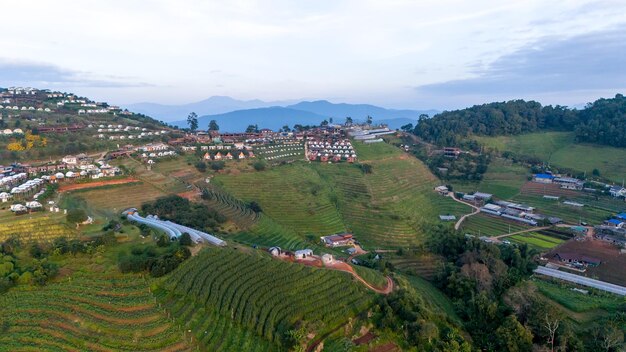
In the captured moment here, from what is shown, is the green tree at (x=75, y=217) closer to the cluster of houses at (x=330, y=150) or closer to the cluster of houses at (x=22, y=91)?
the cluster of houses at (x=330, y=150)

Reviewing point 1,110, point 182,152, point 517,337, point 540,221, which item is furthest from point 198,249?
point 1,110

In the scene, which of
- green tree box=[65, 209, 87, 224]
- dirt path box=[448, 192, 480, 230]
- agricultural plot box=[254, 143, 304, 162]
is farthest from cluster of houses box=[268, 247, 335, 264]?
agricultural plot box=[254, 143, 304, 162]

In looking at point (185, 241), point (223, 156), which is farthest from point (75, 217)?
point (223, 156)

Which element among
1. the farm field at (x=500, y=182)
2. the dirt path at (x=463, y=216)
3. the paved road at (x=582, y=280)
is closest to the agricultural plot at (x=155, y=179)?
the dirt path at (x=463, y=216)

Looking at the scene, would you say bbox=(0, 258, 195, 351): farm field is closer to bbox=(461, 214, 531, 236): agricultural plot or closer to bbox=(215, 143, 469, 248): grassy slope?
bbox=(215, 143, 469, 248): grassy slope

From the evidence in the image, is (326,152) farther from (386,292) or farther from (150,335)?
(150,335)

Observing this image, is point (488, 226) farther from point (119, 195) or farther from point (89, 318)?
point (89, 318)
